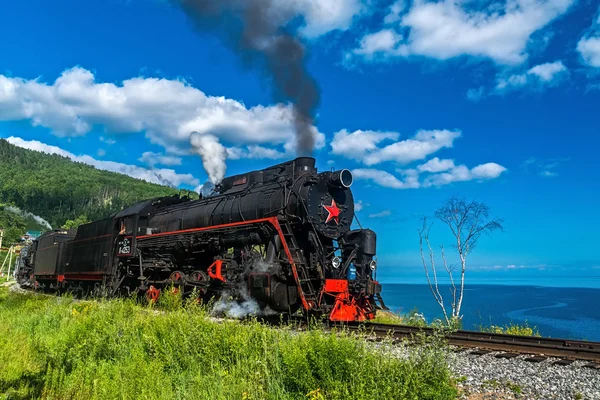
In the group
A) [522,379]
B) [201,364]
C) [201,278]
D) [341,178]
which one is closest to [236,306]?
[201,278]

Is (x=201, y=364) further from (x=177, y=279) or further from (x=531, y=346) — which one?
(x=177, y=279)

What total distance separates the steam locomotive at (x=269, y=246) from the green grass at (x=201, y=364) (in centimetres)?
320

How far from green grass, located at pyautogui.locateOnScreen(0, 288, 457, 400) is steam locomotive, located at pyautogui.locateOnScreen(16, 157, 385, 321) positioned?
3197 mm

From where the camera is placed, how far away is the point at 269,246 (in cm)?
1232

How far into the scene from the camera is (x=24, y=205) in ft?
569

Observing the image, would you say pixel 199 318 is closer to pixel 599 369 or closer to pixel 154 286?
pixel 599 369

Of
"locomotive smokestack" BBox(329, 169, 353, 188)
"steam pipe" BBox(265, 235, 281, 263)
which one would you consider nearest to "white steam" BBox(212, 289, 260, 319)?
"steam pipe" BBox(265, 235, 281, 263)

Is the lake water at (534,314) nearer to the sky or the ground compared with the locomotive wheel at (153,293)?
nearer to the ground

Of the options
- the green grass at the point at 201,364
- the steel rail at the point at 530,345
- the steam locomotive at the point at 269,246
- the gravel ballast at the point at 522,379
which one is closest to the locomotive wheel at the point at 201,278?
the steam locomotive at the point at 269,246

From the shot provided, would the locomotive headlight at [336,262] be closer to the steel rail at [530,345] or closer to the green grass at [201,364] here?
the steel rail at [530,345]

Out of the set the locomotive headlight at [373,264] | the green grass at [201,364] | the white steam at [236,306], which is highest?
the locomotive headlight at [373,264]

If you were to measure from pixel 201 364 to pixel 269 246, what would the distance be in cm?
542

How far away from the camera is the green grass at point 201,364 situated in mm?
5270

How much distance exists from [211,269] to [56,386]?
6719 mm
